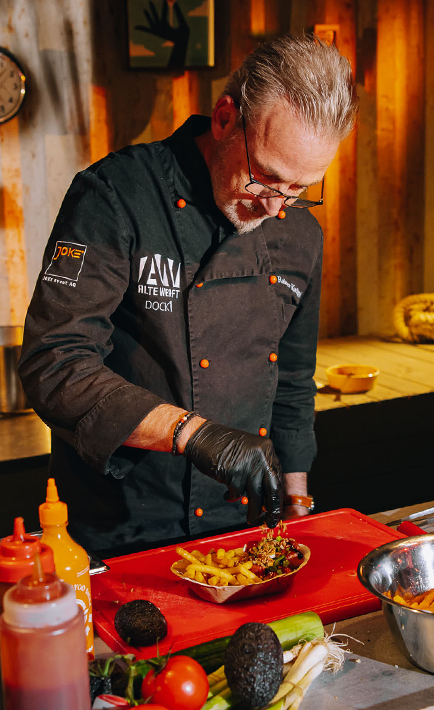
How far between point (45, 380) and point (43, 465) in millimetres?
1374

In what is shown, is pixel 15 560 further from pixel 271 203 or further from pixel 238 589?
pixel 271 203

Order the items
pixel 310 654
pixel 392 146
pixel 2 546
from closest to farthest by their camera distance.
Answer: pixel 2 546
pixel 310 654
pixel 392 146

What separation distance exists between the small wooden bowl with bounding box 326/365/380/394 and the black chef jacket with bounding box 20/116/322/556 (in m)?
1.48

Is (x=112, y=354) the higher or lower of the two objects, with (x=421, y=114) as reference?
lower

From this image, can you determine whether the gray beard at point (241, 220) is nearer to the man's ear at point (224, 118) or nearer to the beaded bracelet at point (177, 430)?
the man's ear at point (224, 118)

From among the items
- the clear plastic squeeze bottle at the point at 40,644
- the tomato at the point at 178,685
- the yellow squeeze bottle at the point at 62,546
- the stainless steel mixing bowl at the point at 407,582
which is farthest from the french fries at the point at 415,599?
the clear plastic squeeze bottle at the point at 40,644

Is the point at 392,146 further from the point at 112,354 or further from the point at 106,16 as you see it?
the point at 112,354

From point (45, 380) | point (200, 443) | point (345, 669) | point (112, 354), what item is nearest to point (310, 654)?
point (345, 669)

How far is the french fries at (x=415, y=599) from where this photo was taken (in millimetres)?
1117

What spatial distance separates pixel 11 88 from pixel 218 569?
279 centimetres

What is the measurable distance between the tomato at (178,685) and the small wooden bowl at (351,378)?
7.65ft

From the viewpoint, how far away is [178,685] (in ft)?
2.86

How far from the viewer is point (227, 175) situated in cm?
151

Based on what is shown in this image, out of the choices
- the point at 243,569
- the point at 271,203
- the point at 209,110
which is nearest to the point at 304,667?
the point at 243,569
